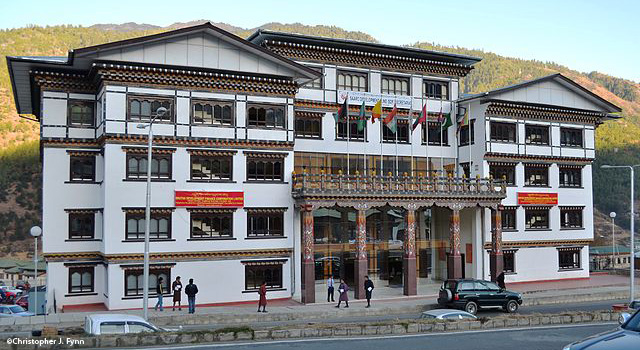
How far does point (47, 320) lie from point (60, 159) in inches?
478

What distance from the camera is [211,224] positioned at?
3931 centimetres

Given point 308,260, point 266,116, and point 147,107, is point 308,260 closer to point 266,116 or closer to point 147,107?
point 266,116

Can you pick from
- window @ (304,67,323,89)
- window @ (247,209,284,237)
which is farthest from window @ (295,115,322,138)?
window @ (247,209,284,237)

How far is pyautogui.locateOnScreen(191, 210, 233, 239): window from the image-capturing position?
128 feet

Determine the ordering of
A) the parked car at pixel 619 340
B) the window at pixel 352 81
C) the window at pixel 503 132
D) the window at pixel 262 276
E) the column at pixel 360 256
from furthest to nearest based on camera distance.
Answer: the window at pixel 503 132
the window at pixel 352 81
the column at pixel 360 256
the window at pixel 262 276
the parked car at pixel 619 340

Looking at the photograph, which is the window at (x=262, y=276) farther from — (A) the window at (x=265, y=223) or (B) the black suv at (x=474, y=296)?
(B) the black suv at (x=474, y=296)

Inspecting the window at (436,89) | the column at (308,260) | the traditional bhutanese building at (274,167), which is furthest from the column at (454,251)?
the column at (308,260)

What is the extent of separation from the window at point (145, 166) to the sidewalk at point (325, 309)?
7882 millimetres

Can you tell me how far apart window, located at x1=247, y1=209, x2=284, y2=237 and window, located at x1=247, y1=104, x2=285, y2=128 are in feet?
18.2

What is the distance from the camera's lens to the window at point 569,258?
52188 mm

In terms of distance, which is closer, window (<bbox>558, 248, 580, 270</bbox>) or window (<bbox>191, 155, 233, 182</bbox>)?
window (<bbox>191, 155, 233, 182</bbox>)

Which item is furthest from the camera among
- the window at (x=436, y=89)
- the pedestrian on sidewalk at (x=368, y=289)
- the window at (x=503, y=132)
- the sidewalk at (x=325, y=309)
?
the window at (x=436, y=89)

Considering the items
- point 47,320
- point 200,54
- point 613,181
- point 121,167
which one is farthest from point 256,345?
point 613,181

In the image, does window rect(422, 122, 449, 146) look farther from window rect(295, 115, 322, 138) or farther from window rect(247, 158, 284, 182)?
window rect(247, 158, 284, 182)
